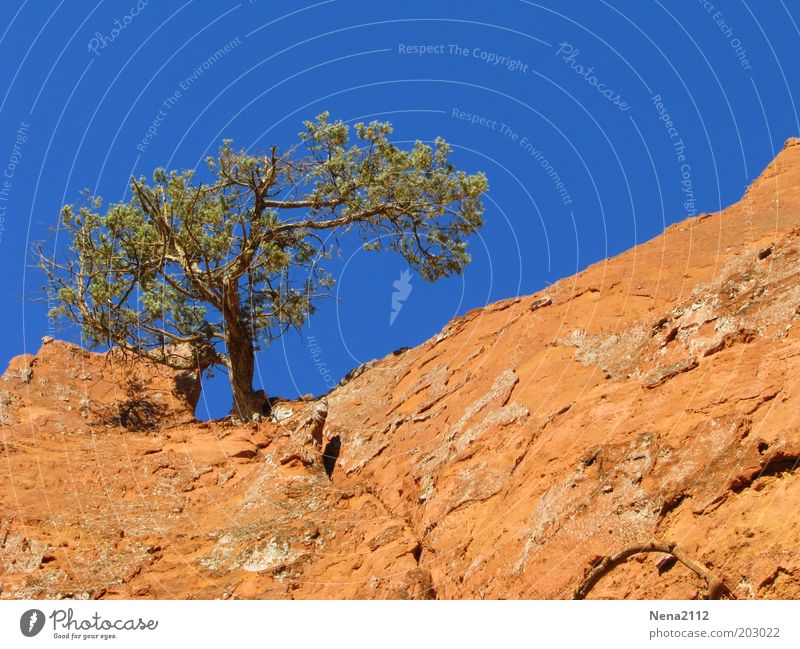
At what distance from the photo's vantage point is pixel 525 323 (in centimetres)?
2261

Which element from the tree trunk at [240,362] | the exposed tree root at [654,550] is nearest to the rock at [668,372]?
the exposed tree root at [654,550]

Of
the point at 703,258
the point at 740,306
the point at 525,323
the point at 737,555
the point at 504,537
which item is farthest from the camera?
the point at 525,323

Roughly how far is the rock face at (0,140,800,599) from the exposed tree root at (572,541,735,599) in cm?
9

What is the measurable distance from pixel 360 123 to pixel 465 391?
12.0 m

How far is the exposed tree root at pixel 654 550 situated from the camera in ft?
38.8

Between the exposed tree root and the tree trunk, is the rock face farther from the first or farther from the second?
the tree trunk

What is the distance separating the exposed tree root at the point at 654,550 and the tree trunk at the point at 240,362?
17084 mm

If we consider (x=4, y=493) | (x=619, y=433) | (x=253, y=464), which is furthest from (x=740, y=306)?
(x=4, y=493)

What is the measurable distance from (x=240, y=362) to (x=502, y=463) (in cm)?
1408

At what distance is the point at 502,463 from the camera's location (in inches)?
690

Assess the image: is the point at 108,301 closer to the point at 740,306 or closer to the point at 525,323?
the point at 525,323

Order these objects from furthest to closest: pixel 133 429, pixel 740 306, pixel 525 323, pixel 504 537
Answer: pixel 133 429 < pixel 525 323 < pixel 740 306 < pixel 504 537

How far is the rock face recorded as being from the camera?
13.5 m

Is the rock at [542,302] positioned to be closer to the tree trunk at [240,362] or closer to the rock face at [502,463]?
the rock face at [502,463]
